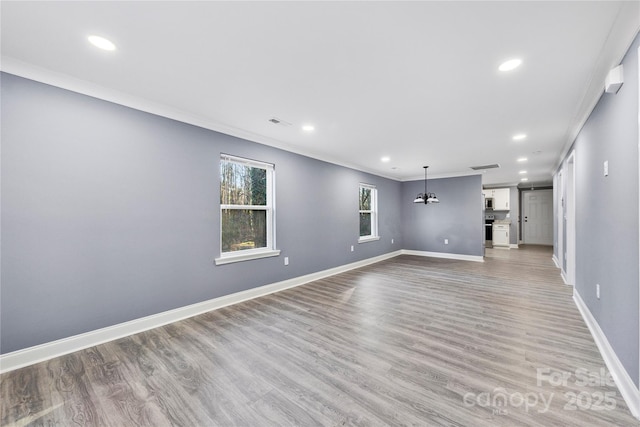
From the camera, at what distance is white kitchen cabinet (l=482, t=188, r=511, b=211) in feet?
30.5

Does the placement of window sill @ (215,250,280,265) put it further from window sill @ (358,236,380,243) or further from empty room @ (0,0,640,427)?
window sill @ (358,236,380,243)

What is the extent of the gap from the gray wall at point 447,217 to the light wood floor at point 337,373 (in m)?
3.78

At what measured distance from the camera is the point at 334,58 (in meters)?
1.98

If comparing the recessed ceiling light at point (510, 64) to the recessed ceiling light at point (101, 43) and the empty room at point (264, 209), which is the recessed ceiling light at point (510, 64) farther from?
the recessed ceiling light at point (101, 43)

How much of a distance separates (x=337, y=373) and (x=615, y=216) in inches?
96.9

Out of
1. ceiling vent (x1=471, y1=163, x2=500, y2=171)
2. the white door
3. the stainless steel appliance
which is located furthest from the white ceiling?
the white door

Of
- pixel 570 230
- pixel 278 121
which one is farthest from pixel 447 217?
pixel 278 121

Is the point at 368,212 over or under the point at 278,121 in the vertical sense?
under

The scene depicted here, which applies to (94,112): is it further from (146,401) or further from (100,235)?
(146,401)

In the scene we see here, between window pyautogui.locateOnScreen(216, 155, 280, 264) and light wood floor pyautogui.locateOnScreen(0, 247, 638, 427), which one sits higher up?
window pyautogui.locateOnScreen(216, 155, 280, 264)

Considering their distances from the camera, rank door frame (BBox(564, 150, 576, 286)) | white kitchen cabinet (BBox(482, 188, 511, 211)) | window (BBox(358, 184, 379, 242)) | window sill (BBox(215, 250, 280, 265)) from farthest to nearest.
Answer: white kitchen cabinet (BBox(482, 188, 511, 211)) < window (BBox(358, 184, 379, 242)) < door frame (BBox(564, 150, 576, 286)) < window sill (BBox(215, 250, 280, 265))

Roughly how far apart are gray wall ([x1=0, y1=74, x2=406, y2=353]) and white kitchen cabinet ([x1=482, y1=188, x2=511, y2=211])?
31.0 feet

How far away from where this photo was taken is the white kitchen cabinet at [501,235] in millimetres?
9047

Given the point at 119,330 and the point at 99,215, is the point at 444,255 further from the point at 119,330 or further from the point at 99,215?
the point at 99,215
